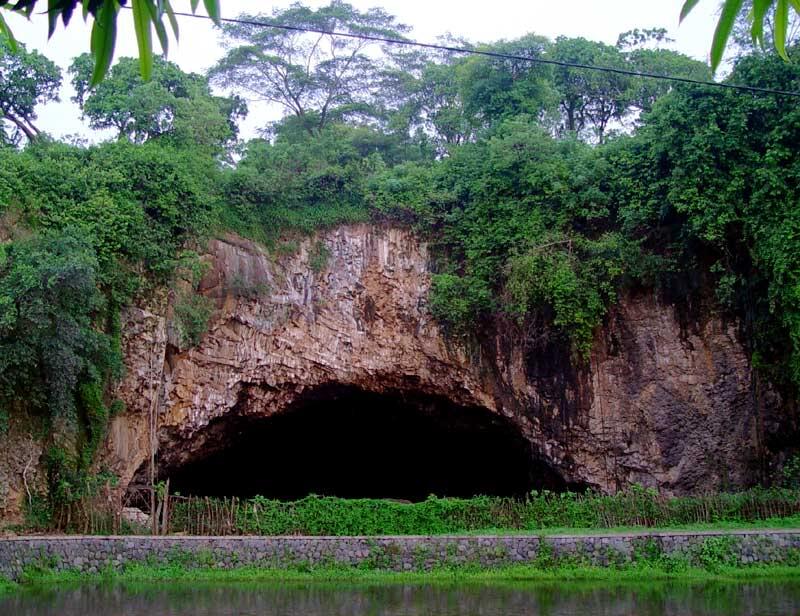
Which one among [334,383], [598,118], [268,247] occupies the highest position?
[598,118]

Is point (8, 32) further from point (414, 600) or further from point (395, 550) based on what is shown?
point (395, 550)

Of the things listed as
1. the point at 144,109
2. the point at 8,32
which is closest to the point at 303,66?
the point at 144,109

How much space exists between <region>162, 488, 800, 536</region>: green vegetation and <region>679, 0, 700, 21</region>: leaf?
14.1m

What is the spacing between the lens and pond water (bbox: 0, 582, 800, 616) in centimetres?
941

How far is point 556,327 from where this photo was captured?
58.0ft

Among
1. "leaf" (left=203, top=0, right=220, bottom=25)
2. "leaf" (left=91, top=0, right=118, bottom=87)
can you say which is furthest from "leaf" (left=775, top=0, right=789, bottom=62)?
"leaf" (left=91, top=0, right=118, bottom=87)

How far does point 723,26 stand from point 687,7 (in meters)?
0.12

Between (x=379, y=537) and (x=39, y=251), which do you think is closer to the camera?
(x=379, y=537)

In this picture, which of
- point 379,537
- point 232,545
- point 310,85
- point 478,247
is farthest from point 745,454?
point 310,85

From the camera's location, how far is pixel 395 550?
13.2 m

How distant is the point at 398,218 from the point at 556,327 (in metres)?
4.29

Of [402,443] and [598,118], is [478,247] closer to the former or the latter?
[402,443]

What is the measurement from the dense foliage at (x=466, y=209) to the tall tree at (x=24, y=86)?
0.21 ft

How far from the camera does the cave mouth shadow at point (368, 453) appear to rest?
19.1 meters
